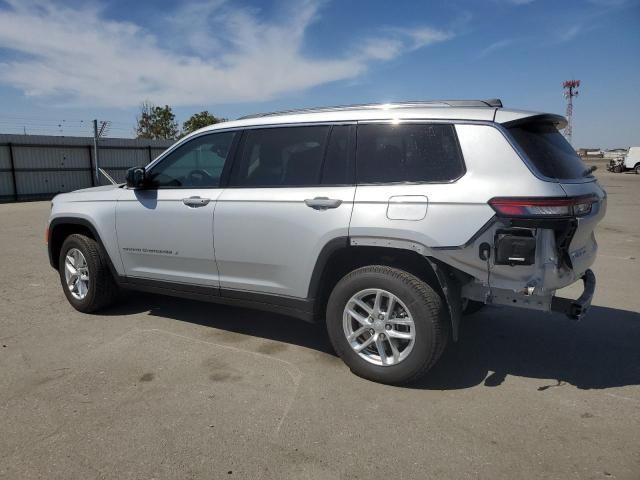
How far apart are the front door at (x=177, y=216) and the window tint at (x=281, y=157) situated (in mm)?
222

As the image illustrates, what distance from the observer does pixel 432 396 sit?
3.34 m

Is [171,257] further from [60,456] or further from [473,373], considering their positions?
[473,373]

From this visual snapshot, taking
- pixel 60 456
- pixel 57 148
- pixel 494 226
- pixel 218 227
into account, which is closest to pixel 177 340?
pixel 218 227

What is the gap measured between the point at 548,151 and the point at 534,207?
597 mm

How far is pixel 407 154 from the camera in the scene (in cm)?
343

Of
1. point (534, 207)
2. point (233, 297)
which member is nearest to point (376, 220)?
point (534, 207)

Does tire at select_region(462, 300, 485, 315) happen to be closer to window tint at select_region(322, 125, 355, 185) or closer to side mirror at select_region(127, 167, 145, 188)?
window tint at select_region(322, 125, 355, 185)

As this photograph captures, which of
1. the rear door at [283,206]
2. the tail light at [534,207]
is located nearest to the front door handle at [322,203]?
the rear door at [283,206]

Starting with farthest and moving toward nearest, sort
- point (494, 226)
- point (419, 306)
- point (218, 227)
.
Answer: point (218, 227) < point (419, 306) < point (494, 226)

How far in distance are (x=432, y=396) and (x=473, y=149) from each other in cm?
166

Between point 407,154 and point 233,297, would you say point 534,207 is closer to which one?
Result: point 407,154

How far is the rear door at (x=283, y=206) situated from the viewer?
11.8 feet

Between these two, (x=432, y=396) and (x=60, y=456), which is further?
(x=432, y=396)

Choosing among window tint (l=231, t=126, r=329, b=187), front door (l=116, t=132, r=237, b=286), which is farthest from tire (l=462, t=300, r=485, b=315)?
front door (l=116, t=132, r=237, b=286)
